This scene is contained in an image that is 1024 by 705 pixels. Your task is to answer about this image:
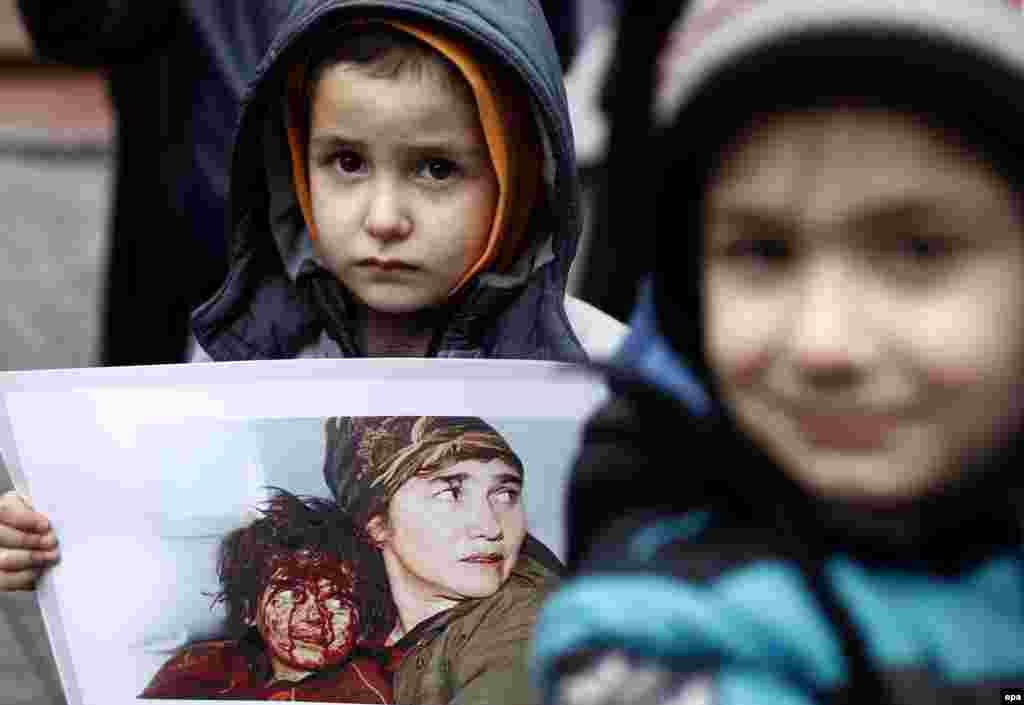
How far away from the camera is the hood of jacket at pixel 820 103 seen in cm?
111

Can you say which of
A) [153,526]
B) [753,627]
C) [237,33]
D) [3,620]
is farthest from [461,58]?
[3,620]

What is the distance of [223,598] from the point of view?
6.42 feet

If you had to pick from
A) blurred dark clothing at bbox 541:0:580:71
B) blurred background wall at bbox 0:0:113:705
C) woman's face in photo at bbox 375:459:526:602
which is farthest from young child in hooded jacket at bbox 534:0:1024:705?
blurred background wall at bbox 0:0:113:705

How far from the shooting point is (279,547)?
1949 millimetres

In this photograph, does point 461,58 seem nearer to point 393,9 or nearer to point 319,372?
point 393,9

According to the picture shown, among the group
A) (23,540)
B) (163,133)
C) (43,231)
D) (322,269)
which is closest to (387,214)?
(322,269)

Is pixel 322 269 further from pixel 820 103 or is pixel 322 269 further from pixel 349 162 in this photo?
pixel 820 103

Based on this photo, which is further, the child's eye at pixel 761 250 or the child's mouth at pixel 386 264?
the child's mouth at pixel 386 264

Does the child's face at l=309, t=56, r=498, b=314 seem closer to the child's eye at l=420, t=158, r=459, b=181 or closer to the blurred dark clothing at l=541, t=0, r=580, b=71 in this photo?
the child's eye at l=420, t=158, r=459, b=181

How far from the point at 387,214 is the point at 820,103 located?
1.01m

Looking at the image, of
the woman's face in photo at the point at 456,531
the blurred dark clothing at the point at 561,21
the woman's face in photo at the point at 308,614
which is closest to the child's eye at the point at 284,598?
the woman's face in photo at the point at 308,614

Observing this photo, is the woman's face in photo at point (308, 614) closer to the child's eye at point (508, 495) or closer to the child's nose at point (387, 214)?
Answer: the child's eye at point (508, 495)

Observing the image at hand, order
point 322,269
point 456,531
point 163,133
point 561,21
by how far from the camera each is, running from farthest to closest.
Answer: point 163,133 < point 561,21 < point 322,269 < point 456,531

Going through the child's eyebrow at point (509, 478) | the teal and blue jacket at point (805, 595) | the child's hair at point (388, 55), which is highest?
the child's hair at point (388, 55)
